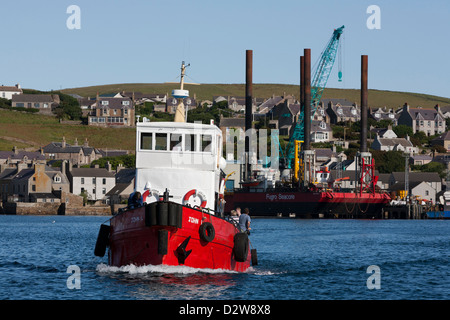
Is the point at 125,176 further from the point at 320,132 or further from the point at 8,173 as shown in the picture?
the point at 320,132

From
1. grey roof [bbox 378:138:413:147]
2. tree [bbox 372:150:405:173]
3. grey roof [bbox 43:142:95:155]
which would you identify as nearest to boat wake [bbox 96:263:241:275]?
grey roof [bbox 43:142:95:155]

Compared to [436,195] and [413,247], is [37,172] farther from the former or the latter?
[413,247]

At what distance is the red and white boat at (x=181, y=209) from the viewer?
29.2m

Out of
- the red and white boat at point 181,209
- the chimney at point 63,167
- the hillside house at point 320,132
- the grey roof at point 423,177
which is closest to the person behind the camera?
the red and white boat at point 181,209

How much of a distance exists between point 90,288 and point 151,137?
737cm

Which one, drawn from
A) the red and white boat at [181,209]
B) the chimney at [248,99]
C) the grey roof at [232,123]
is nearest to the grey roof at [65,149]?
the grey roof at [232,123]

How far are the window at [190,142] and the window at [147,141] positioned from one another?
4.93ft

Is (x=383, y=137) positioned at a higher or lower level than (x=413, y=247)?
higher

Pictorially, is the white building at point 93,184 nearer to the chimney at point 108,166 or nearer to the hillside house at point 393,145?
the chimney at point 108,166

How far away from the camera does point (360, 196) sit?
4279 inches

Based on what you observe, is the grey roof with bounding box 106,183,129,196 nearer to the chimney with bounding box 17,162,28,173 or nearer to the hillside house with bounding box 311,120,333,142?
the chimney with bounding box 17,162,28,173
